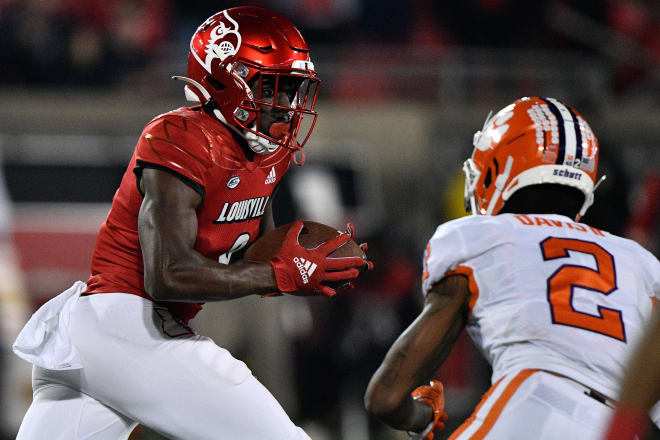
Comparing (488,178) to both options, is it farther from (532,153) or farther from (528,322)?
(528,322)

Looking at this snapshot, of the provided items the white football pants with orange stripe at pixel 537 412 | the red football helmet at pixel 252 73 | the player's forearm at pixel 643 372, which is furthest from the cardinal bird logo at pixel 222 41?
the player's forearm at pixel 643 372

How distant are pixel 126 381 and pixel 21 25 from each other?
6.65m

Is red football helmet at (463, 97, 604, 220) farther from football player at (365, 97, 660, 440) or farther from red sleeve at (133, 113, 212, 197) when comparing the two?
red sleeve at (133, 113, 212, 197)

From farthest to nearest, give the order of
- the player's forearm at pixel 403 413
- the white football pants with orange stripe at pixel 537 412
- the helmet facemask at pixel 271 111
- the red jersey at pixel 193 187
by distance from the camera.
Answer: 1. the helmet facemask at pixel 271 111
2. the red jersey at pixel 193 187
3. the player's forearm at pixel 403 413
4. the white football pants with orange stripe at pixel 537 412

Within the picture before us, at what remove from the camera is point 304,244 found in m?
2.98

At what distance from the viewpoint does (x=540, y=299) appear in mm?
2346

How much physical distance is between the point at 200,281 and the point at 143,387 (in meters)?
0.38

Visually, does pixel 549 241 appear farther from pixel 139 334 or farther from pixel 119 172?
pixel 119 172

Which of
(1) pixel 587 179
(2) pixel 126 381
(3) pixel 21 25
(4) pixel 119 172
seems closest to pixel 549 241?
(1) pixel 587 179

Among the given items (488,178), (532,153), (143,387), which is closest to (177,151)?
(143,387)

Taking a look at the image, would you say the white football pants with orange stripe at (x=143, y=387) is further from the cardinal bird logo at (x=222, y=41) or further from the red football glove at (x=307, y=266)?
the cardinal bird logo at (x=222, y=41)

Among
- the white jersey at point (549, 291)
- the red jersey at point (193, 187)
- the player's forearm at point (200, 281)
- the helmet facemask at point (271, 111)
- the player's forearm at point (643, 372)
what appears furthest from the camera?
the helmet facemask at point (271, 111)

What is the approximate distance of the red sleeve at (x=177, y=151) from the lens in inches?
108

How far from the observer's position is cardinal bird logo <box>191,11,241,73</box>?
3107mm
